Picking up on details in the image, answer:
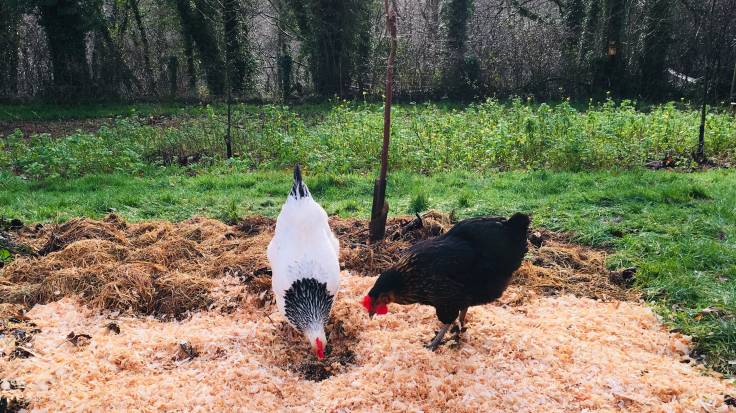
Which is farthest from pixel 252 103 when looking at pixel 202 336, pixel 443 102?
pixel 202 336

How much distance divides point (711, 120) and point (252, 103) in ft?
41.6

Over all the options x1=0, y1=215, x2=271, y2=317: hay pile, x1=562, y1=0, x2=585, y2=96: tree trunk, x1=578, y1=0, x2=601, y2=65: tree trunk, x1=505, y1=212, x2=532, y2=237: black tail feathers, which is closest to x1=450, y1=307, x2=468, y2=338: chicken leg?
x1=505, y1=212, x2=532, y2=237: black tail feathers

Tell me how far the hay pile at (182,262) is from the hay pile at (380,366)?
245mm

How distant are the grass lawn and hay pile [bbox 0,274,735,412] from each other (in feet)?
1.51

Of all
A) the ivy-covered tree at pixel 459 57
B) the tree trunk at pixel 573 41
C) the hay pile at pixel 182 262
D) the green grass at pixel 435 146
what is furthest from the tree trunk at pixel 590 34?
the hay pile at pixel 182 262

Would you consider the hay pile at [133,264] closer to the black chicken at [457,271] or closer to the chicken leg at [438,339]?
the black chicken at [457,271]

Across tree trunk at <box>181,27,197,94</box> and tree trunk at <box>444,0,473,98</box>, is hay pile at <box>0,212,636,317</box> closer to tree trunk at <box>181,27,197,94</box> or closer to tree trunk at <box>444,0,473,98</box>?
tree trunk at <box>444,0,473,98</box>

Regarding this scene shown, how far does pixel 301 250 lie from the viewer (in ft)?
11.9

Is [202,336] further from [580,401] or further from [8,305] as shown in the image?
[580,401]

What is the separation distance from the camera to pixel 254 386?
3.31 metres

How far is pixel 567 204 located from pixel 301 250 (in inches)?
157

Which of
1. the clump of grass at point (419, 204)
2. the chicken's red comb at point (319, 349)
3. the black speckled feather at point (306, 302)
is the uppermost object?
the clump of grass at point (419, 204)

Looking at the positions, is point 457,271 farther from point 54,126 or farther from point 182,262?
point 54,126

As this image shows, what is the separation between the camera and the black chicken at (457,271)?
11.6 ft
